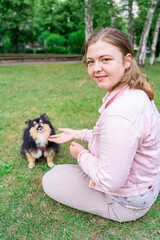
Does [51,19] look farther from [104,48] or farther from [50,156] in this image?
[104,48]

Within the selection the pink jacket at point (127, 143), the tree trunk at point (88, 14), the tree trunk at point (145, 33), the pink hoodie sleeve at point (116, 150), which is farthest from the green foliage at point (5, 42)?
the pink hoodie sleeve at point (116, 150)

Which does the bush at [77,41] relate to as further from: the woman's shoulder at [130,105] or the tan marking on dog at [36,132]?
the woman's shoulder at [130,105]

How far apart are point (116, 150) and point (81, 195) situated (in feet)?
2.92

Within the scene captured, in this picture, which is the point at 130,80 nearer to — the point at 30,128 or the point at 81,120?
the point at 30,128

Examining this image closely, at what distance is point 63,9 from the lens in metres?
30.8

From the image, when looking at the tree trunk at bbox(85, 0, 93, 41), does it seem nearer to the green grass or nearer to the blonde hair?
the green grass

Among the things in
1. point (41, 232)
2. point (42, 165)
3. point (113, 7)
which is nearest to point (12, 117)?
point (42, 165)

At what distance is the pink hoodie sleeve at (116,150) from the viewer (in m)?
1.30

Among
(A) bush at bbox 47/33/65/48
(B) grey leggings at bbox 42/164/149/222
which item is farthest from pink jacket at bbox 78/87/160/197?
(A) bush at bbox 47/33/65/48

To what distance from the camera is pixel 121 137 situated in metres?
1.29

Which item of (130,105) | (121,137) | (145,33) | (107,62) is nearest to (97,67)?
(107,62)

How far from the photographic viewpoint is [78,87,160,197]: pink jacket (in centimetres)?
131

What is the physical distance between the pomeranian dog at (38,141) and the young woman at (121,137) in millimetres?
1133

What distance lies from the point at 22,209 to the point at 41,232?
17.4 inches
